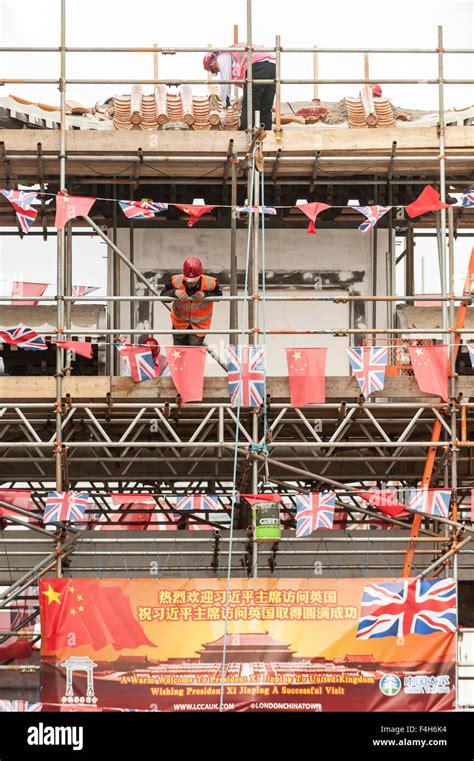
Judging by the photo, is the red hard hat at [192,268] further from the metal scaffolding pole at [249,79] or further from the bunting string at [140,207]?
the metal scaffolding pole at [249,79]

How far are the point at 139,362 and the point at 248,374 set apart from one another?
1431 mm

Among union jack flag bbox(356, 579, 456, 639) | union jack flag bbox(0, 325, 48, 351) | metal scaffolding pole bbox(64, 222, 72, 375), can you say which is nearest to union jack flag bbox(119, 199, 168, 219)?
metal scaffolding pole bbox(64, 222, 72, 375)

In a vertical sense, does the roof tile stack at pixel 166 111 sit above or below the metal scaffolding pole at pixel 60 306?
above

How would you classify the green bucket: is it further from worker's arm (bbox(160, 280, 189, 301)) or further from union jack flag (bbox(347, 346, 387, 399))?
worker's arm (bbox(160, 280, 189, 301))

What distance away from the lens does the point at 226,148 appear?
1892 cm

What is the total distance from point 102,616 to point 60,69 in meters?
7.23

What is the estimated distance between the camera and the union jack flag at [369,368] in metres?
17.9

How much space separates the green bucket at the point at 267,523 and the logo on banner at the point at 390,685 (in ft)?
7.50

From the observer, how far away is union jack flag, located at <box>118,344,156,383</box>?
1811 centimetres

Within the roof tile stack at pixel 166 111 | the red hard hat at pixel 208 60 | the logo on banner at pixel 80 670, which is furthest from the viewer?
the red hard hat at pixel 208 60

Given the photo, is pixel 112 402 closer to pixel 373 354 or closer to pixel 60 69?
pixel 373 354

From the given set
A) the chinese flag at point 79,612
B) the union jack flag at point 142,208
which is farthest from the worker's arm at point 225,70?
the chinese flag at point 79,612

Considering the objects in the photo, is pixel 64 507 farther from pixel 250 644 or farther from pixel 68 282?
pixel 68 282

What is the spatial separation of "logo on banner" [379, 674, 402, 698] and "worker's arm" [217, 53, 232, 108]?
953 cm
